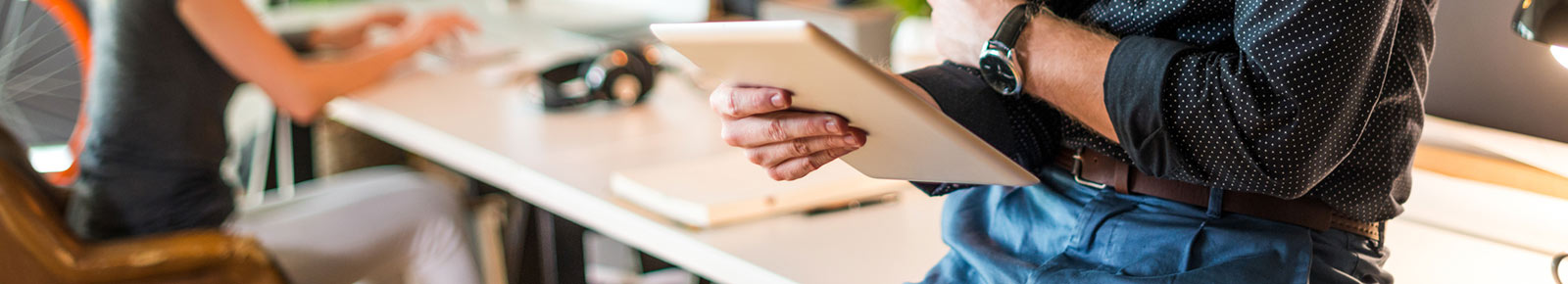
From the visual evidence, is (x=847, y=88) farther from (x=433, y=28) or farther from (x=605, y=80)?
(x=433, y=28)

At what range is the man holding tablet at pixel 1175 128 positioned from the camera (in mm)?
615

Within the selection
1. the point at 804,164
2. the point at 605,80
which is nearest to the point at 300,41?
the point at 605,80

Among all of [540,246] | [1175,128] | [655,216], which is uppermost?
[1175,128]

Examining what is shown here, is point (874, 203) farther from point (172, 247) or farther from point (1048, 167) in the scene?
point (172, 247)

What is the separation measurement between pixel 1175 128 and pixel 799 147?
23cm

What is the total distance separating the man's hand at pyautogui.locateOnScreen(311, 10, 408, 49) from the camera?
7.45 feet

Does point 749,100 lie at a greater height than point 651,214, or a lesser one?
greater

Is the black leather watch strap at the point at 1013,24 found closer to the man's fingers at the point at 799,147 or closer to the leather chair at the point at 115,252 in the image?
the man's fingers at the point at 799,147

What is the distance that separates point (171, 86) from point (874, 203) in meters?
1.00

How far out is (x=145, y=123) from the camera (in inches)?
58.9

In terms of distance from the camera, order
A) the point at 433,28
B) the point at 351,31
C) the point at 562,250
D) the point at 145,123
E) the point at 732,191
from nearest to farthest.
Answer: the point at 732,191
the point at 145,123
the point at 562,250
the point at 433,28
the point at 351,31

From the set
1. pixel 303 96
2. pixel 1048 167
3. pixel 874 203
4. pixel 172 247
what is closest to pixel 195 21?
pixel 303 96

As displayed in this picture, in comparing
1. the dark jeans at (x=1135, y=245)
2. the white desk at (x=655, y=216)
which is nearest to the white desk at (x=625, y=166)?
the white desk at (x=655, y=216)

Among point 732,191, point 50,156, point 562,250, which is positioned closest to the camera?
point 732,191
